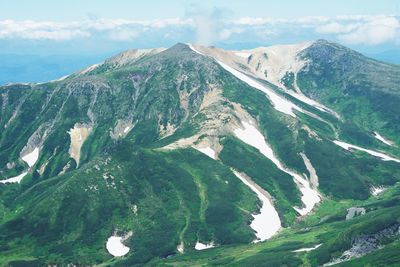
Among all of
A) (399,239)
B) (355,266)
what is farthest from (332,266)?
(399,239)

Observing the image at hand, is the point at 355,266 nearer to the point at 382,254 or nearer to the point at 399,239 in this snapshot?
the point at 382,254

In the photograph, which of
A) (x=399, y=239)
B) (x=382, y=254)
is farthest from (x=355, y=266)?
(x=399, y=239)

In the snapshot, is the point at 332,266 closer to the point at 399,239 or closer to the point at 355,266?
the point at 355,266
